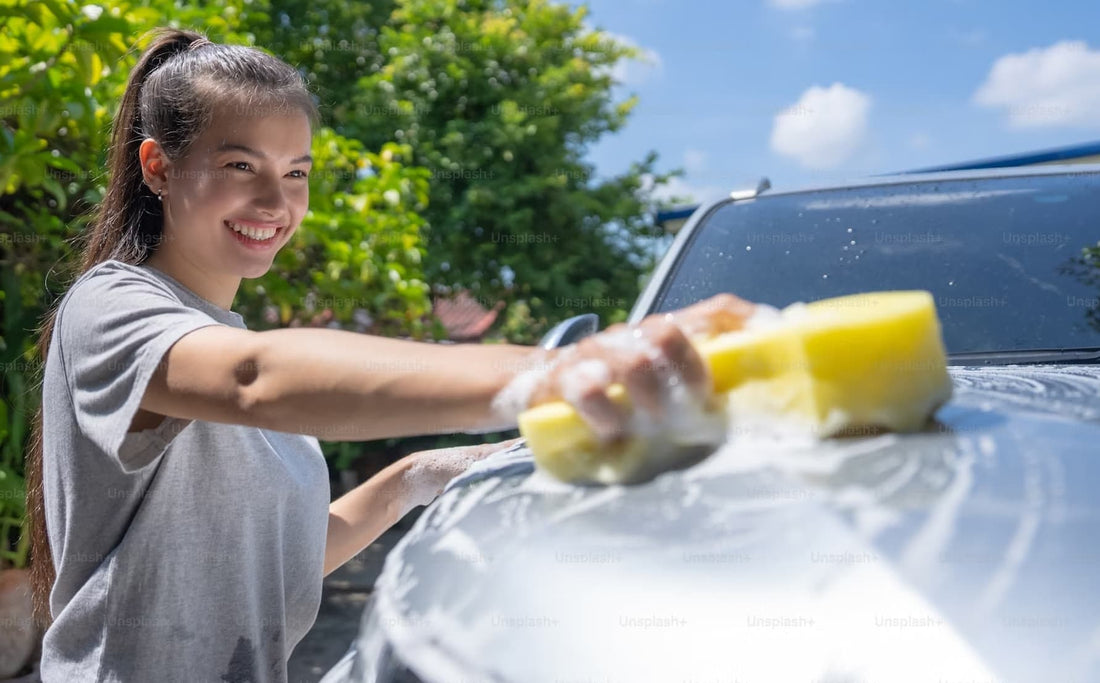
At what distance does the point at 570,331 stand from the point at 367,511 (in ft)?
1.69

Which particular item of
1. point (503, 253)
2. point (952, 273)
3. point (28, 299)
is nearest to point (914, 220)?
point (952, 273)

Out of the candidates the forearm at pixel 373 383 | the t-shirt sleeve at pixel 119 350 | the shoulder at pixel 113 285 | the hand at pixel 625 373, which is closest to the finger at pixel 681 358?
the hand at pixel 625 373

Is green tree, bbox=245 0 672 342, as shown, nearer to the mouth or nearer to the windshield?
the windshield

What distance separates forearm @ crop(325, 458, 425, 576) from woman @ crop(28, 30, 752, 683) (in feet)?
0.70

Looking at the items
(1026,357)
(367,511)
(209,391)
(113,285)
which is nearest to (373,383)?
(209,391)

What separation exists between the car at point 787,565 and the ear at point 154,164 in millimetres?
587

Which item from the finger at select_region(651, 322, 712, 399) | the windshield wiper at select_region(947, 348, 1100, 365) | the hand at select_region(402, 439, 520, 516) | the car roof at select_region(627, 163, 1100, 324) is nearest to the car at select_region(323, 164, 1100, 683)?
the finger at select_region(651, 322, 712, 399)

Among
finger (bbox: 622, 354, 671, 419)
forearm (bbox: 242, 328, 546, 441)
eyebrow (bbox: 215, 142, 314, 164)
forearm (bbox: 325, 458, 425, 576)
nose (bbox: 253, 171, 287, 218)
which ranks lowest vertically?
forearm (bbox: 325, 458, 425, 576)

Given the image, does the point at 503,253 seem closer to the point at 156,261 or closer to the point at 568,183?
the point at 568,183

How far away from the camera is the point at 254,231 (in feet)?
4.12

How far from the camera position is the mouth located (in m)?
1.24

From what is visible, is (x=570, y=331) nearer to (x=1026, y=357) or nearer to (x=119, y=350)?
(x=1026, y=357)

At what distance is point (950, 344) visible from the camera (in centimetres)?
180

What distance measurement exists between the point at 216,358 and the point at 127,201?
22.6 inches
